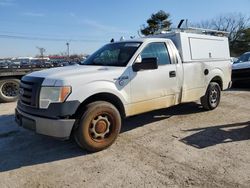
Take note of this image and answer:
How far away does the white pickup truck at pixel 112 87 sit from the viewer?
14.2ft

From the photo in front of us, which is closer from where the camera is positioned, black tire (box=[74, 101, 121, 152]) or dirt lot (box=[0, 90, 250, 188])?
dirt lot (box=[0, 90, 250, 188])

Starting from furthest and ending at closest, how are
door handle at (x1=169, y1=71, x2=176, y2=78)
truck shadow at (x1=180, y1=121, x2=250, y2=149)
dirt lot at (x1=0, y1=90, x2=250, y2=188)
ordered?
door handle at (x1=169, y1=71, x2=176, y2=78) < truck shadow at (x1=180, y1=121, x2=250, y2=149) < dirt lot at (x1=0, y1=90, x2=250, y2=188)

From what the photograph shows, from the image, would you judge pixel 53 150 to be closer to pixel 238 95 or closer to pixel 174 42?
pixel 174 42

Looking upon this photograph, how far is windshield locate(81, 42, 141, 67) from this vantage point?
5391 millimetres

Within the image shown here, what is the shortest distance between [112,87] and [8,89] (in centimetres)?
668

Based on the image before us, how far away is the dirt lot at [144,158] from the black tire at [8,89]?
12.7ft

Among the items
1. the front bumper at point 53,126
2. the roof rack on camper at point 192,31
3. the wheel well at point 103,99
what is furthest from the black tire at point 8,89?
the wheel well at point 103,99

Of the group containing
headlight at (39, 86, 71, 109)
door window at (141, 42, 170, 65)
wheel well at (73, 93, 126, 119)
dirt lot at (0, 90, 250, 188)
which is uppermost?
door window at (141, 42, 170, 65)

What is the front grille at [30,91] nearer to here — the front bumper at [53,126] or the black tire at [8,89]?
the front bumper at [53,126]

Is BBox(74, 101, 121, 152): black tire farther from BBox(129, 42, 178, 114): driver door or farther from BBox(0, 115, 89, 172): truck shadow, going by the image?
BBox(129, 42, 178, 114): driver door

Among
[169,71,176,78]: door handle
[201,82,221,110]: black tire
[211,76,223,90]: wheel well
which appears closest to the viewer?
[169,71,176,78]: door handle

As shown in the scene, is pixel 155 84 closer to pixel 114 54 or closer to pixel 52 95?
pixel 114 54

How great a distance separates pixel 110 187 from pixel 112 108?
5.14 ft

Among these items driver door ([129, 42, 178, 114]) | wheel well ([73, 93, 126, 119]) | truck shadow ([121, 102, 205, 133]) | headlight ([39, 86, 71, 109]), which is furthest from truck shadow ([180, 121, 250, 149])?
headlight ([39, 86, 71, 109])
